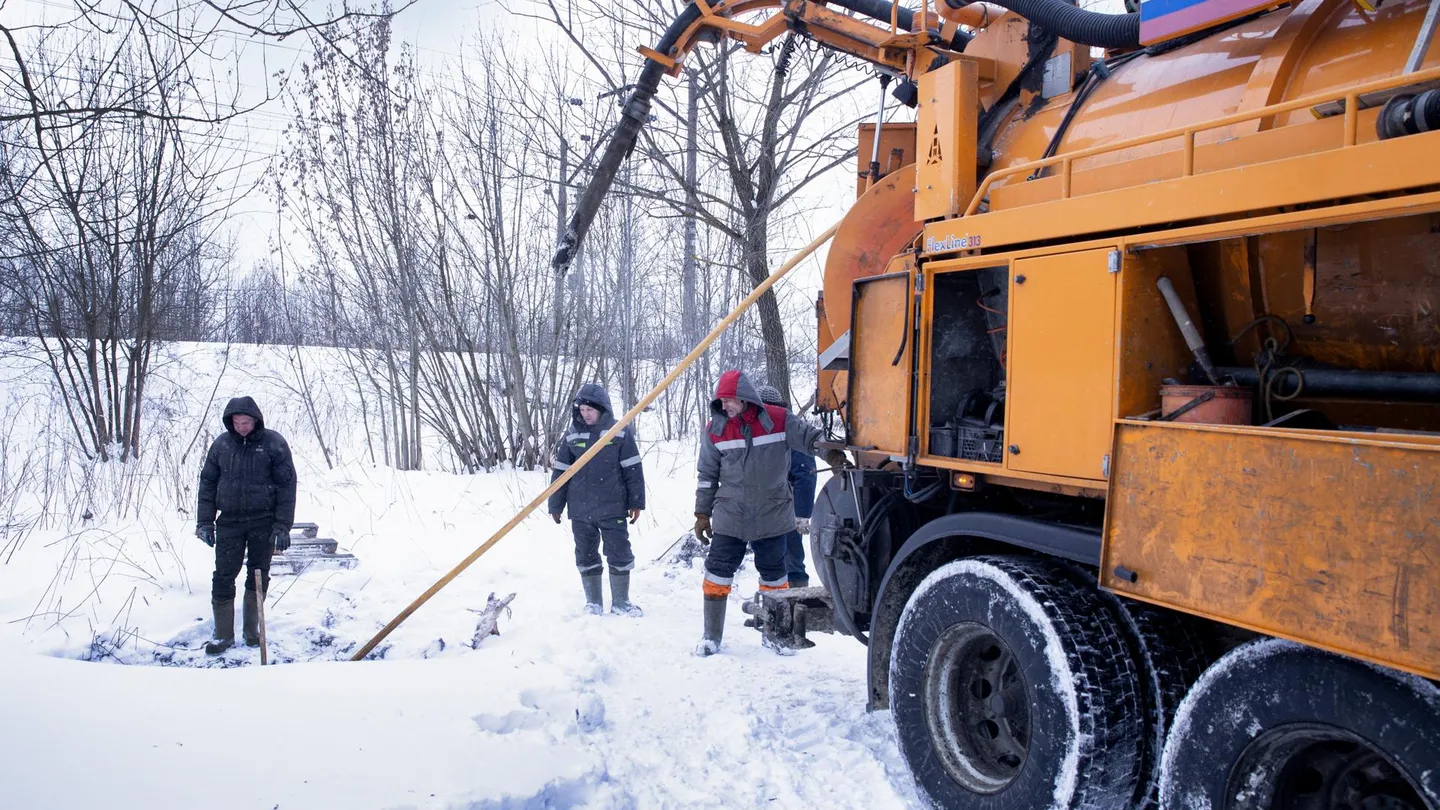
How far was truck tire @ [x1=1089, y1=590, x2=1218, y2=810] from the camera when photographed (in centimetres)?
274

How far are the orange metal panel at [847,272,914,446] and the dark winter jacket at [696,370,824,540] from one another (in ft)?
5.87

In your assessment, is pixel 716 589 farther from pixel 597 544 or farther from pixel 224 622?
pixel 224 622

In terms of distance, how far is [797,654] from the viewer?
224 inches

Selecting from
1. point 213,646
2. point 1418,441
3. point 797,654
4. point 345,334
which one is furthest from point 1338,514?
point 345,334

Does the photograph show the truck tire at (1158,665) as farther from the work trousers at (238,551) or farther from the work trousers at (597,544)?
the work trousers at (238,551)

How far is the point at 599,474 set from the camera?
22.3ft

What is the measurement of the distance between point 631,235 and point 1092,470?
32.6 feet

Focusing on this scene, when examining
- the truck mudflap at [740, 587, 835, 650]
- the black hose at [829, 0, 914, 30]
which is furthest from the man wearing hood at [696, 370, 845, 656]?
the black hose at [829, 0, 914, 30]

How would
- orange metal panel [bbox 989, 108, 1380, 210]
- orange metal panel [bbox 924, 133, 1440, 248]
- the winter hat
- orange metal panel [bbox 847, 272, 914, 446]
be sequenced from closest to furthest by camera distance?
orange metal panel [bbox 924, 133, 1440, 248], orange metal panel [bbox 989, 108, 1380, 210], orange metal panel [bbox 847, 272, 914, 446], the winter hat

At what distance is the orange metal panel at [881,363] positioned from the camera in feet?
12.0

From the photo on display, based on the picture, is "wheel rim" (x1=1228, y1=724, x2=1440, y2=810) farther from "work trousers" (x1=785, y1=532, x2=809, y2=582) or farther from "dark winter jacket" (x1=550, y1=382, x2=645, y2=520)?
"dark winter jacket" (x1=550, y1=382, x2=645, y2=520)

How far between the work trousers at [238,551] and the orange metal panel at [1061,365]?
522cm

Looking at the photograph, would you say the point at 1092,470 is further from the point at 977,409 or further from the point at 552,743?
the point at 552,743

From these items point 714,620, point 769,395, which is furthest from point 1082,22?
point 714,620
